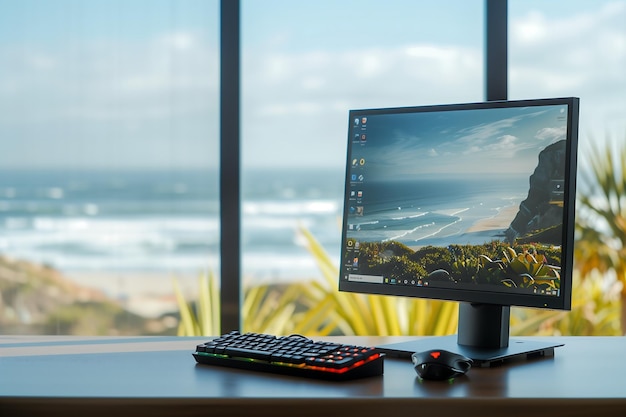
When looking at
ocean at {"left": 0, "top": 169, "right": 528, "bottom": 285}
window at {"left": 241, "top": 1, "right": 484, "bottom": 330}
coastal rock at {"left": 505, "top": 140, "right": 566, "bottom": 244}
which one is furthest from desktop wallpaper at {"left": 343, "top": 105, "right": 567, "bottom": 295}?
window at {"left": 241, "top": 1, "right": 484, "bottom": 330}

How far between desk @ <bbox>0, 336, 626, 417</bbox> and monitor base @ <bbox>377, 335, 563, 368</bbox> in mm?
26

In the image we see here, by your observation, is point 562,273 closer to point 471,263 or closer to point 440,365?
point 471,263

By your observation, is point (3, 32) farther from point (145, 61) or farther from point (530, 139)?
point (530, 139)

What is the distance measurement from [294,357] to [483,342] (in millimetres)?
458

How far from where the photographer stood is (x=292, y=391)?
1.32 m

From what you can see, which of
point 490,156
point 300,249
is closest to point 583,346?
point 490,156

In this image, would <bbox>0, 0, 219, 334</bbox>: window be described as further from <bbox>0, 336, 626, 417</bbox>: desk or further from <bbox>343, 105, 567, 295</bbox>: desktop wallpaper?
<bbox>0, 336, 626, 417</bbox>: desk

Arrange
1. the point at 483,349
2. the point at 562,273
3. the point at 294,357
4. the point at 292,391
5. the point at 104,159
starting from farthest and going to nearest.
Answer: the point at 104,159 < the point at 483,349 < the point at 562,273 < the point at 294,357 < the point at 292,391

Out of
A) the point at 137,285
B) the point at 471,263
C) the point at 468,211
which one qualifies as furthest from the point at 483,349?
the point at 137,285

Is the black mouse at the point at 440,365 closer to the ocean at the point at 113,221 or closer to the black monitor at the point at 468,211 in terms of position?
the black monitor at the point at 468,211

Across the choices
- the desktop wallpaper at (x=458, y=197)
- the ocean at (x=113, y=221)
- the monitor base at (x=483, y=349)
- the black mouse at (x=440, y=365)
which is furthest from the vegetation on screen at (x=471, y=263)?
the ocean at (x=113, y=221)

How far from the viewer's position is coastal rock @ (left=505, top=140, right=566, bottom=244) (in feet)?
5.19

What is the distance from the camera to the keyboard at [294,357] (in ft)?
4.61

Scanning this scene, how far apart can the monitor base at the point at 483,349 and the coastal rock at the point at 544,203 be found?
8.8 inches
